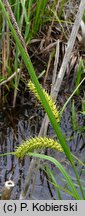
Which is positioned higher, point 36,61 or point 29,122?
point 36,61

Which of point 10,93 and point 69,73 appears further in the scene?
point 69,73

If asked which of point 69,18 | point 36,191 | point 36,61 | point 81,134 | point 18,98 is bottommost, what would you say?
point 36,191

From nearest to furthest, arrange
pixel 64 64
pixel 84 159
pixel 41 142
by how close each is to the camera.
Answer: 1. pixel 41 142
2. pixel 64 64
3. pixel 84 159

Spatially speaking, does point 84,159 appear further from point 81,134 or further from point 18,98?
point 18,98

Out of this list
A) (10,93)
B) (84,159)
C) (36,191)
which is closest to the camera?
(36,191)

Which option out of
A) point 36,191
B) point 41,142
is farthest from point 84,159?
point 41,142

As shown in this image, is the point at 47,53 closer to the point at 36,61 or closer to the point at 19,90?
the point at 36,61
